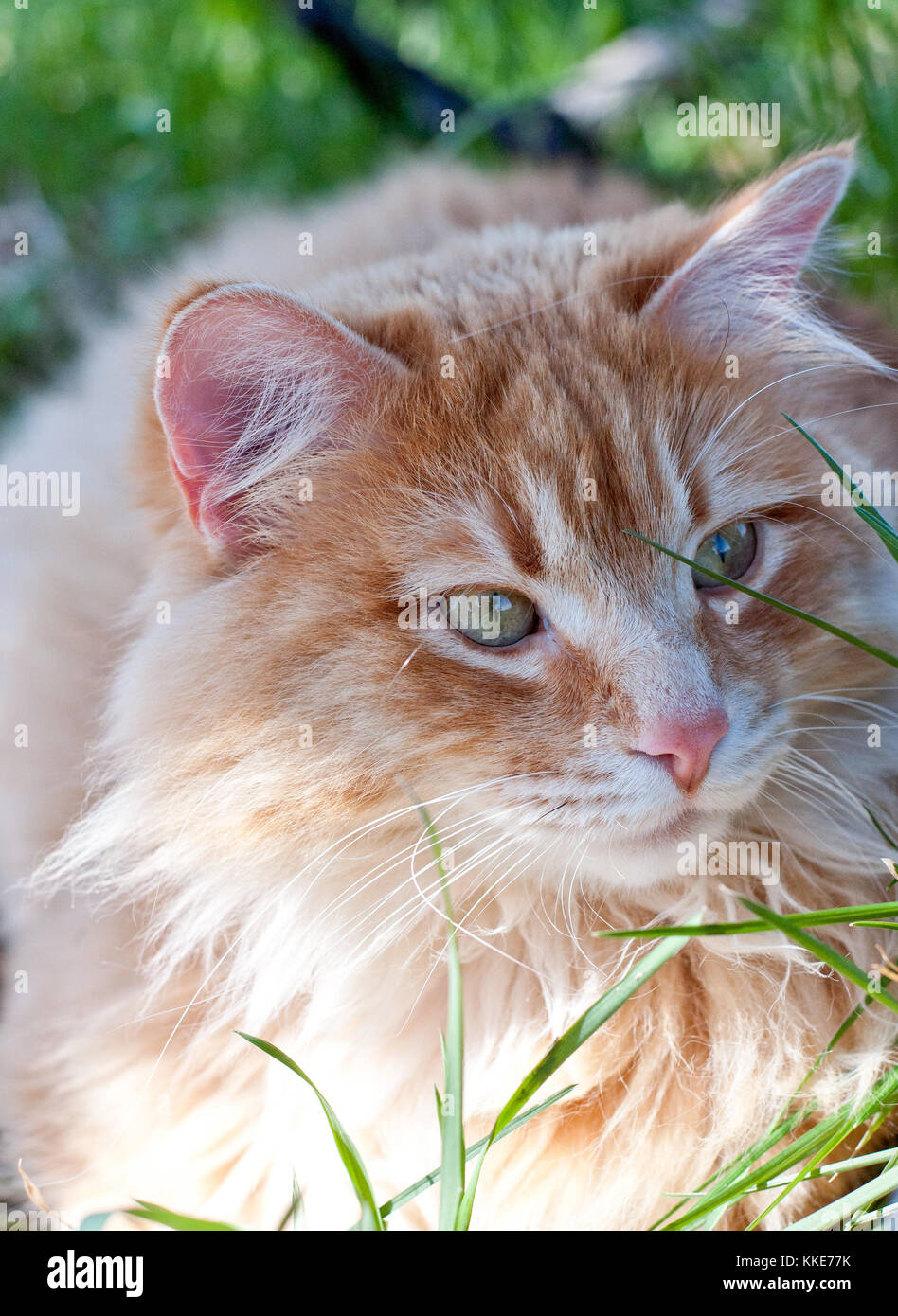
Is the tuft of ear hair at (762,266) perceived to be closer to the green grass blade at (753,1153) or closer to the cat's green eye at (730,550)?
the cat's green eye at (730,550)

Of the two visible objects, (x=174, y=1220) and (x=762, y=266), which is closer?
(x=174, y=1220)

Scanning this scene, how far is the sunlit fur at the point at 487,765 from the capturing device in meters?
1.28

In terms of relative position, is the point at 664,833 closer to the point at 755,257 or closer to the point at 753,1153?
the point at 753,1153

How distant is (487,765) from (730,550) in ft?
1.42

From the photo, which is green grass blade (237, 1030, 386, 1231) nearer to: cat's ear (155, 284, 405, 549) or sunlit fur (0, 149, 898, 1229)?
sunlit fur (0, 149, 898, 1229)

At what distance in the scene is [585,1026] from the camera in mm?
1126

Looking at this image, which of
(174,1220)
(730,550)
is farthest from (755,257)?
(174,1220)

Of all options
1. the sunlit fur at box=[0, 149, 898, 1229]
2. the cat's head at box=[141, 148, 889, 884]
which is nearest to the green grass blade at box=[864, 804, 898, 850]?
the sunlit fur at box=[0, 149, 898, 1229]

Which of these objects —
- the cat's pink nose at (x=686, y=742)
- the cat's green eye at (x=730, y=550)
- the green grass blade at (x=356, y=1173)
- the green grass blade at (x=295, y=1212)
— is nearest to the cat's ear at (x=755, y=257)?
the cat's green eye at (x=730, y=550)

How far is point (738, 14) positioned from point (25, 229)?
2226 millimetres

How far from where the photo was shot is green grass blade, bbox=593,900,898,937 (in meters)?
1.08

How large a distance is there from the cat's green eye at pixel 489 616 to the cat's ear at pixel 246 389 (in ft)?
0.92
